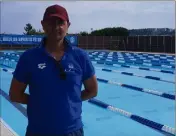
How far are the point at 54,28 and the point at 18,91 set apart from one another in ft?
1.40

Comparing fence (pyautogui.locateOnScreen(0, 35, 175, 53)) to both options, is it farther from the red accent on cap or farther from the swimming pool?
the red accent on cap

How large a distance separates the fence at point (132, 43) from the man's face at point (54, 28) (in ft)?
75.0

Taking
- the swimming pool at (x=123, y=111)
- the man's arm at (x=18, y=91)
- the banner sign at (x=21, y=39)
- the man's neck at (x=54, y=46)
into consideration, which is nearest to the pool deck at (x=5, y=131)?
the swimming pool at (x=123, y=111)

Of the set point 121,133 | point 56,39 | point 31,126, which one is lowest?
point 121,133

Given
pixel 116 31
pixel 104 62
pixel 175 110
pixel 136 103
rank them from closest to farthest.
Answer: pixel 175 110
pixel 136 103
pixel 104 62
pixel 116 31

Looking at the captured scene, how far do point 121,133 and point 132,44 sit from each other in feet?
79.2

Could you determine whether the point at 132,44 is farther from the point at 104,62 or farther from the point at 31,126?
the point at 31,126

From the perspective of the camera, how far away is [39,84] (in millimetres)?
1659

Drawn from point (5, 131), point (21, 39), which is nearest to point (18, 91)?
point (5, 131)

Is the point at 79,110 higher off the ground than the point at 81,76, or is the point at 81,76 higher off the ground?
the point at 81,76

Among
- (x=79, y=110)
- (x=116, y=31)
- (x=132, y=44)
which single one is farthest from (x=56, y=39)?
(x=116, y=31)

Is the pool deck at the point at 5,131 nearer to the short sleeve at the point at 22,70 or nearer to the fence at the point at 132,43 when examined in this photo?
the short sleeve at the point at 22,70

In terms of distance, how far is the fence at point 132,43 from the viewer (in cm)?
2462

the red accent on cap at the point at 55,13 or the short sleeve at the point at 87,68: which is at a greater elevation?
the red accent on cap at the point at 55,13
